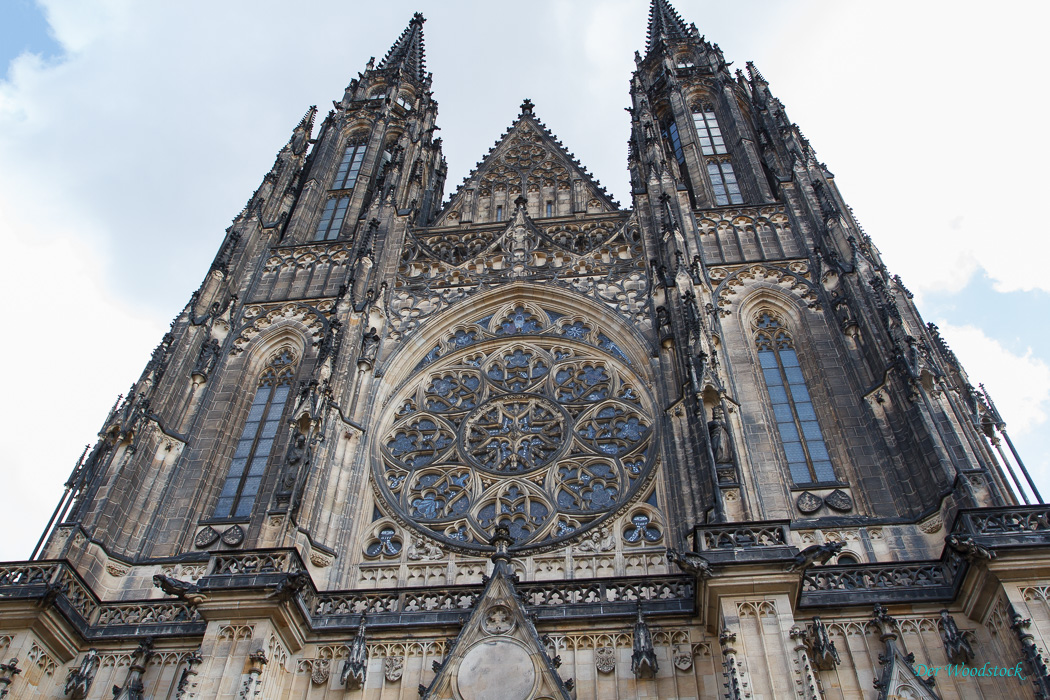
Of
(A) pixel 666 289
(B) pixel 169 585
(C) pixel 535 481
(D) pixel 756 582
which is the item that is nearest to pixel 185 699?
(B) pixel 169 585

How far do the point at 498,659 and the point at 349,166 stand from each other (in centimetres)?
1641

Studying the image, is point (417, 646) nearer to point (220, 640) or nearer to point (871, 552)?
point (220, 640)

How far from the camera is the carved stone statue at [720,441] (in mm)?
12164

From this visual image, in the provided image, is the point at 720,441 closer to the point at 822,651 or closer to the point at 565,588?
the point at 565,588

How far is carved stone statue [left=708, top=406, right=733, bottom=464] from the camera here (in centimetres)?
1216

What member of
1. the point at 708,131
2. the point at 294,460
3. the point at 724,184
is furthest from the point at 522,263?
the point at 708,131

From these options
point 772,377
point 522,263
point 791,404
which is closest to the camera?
point 791,404

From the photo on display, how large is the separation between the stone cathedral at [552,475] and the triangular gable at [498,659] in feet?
0.13

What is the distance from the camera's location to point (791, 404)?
49.4 ft

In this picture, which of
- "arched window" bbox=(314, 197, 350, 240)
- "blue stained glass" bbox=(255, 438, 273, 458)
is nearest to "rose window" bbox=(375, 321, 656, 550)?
"blue stained glass" bbox=(255, 438, 273, 458)

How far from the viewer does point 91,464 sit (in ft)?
45.1

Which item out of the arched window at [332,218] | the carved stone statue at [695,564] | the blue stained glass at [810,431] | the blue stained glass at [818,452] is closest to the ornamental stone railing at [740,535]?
the carved stone statue at [695,564]

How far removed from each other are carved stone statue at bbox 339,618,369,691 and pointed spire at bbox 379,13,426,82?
21853 mm

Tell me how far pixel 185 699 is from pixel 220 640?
2.68ft
